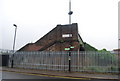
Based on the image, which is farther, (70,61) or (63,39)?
(63,39)

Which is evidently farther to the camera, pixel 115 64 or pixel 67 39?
pixel 67 39

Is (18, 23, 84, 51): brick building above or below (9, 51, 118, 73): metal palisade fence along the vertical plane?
above

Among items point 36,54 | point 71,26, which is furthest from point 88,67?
point 71,26

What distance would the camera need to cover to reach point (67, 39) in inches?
863

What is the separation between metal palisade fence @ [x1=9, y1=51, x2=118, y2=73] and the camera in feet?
36.9

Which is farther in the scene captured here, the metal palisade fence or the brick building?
the brick building

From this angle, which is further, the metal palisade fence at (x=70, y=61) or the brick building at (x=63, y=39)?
the brick building at (x=63, y=39)

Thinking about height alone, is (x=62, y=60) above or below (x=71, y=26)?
below

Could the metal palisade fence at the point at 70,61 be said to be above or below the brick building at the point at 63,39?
below

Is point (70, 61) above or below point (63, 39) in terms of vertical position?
below

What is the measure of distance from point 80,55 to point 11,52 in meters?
10.3

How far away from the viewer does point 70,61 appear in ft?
40.9

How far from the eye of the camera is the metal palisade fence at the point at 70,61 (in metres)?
11.2

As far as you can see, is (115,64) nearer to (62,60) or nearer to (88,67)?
(88,67)
